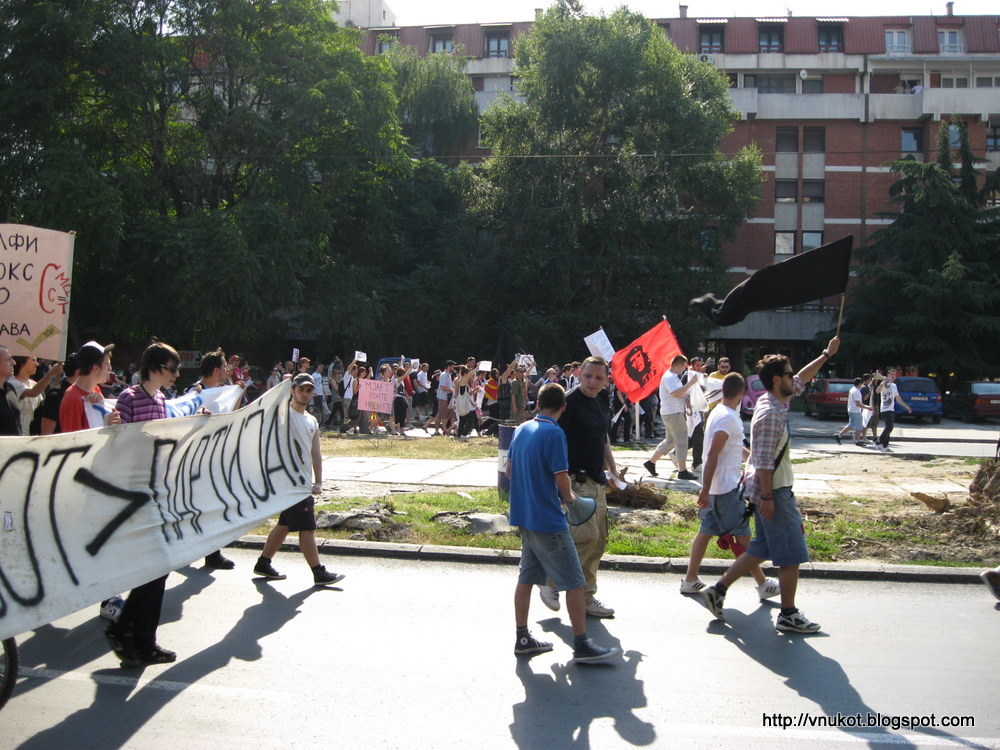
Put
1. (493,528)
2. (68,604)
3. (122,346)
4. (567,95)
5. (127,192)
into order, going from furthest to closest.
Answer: (122,346) < (567,95) < (127,192) < (493,528) < (68,604)

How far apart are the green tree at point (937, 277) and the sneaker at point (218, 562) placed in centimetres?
3574

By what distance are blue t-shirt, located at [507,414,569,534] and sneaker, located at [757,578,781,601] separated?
221 centimetres

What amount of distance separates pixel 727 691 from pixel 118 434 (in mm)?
3783

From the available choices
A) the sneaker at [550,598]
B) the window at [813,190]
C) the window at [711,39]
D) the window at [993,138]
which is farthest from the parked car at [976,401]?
the sneaker at [550,598]

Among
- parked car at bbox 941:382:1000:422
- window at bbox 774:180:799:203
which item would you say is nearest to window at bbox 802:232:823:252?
window at bbox 774:180:799:203

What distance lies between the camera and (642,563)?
302 inches

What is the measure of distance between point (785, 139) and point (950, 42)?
11.8 metres

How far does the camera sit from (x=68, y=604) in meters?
4.66

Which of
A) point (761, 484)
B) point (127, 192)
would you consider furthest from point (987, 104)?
point (761, 484)

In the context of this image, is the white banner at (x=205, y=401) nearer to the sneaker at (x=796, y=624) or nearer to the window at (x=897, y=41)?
the sneaker at (x=796, y=624)

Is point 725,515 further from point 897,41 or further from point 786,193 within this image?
point 897,41

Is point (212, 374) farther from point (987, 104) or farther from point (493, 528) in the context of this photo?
point (987, 104)

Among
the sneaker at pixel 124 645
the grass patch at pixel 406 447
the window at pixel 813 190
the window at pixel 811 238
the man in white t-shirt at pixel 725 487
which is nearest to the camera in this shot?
the sneaker at pixel 124 645

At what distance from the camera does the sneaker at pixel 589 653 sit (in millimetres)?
5266
